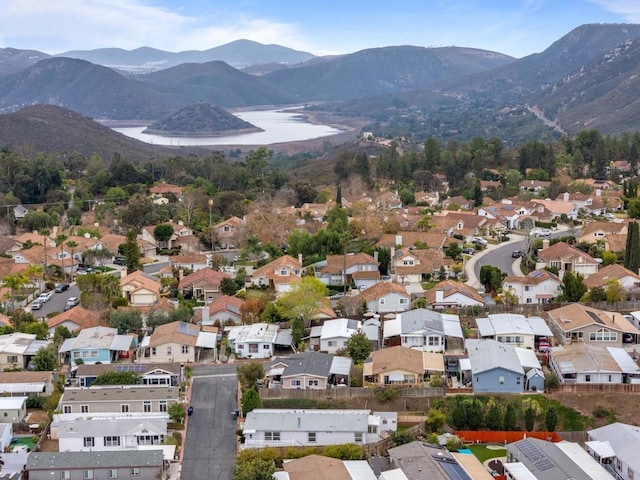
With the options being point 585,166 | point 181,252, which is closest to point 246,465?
point 181,252

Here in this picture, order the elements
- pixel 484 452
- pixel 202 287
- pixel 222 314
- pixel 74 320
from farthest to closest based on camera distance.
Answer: pixel 202 287 → pixel 222 314 → pixel 74 320 → pixel 484 452

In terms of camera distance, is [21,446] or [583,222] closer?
[21,446]

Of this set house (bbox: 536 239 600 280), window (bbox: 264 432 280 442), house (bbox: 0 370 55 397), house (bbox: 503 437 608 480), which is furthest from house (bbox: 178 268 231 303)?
house (bbox: 503 437 608 480)

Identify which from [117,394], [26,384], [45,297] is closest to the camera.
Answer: [117,394]

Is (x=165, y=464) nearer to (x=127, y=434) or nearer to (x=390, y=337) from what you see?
(x=127, y=434)

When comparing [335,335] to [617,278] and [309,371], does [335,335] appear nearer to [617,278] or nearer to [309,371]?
[309,371]

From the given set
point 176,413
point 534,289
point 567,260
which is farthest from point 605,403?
point 567,260
